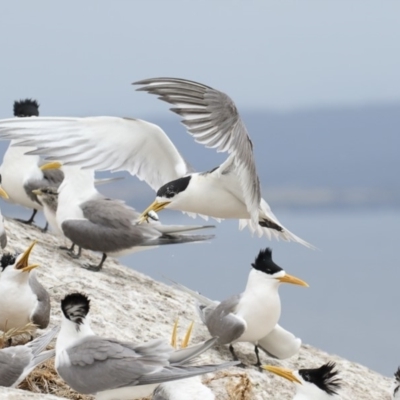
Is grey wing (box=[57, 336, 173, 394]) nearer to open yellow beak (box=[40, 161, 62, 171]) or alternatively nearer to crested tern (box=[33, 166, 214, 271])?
crested tern (box=[33, 166, 214, 271])

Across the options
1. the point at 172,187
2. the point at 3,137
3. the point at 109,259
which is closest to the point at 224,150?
the point at 172,187

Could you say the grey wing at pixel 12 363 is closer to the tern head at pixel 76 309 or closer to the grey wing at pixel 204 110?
the tern head at pixel 76 309

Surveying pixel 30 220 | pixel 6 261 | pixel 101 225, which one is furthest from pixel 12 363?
pixel 30 220

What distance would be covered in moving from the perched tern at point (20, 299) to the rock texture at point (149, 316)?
1.51ft

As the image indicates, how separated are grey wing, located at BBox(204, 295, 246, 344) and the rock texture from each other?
186mm

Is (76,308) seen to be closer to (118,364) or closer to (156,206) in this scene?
(118,364)

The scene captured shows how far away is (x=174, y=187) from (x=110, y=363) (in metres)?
1.90

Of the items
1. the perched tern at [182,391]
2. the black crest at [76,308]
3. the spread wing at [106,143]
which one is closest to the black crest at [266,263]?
the spread wing at [106,143]

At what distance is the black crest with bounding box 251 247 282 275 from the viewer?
874cm

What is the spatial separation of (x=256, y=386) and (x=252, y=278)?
0.75m

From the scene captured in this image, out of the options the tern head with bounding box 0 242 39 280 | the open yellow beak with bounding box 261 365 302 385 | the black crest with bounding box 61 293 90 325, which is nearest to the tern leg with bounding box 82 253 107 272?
the tern head with bounding box 0 242 39 280

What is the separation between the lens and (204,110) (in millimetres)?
7789

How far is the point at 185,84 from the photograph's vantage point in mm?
7777

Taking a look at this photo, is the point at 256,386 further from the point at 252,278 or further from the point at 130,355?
the point at 130,355
